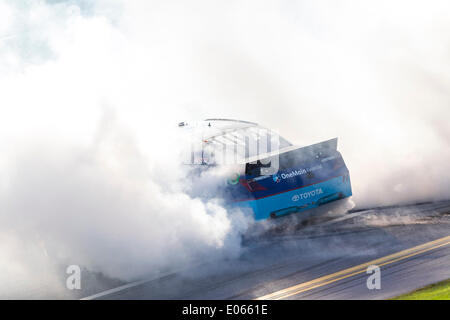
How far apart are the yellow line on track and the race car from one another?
1480 millimetres

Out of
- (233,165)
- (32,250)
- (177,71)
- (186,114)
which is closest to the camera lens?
(32,250)

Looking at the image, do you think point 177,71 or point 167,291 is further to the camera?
point 177,71

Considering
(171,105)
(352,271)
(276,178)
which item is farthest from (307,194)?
(171,105)

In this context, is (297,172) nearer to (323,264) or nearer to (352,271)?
(323,264)

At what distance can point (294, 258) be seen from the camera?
862cm

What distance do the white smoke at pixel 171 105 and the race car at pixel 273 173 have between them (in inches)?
16.0

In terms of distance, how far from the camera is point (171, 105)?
17422mm

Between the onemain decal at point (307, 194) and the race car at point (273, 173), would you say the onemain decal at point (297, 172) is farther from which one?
the onemain decal at point (307, 194)

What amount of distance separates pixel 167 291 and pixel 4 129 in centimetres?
322

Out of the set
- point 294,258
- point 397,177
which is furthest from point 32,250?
point 397,177

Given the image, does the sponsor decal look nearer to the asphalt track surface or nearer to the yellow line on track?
the asphalt track surface

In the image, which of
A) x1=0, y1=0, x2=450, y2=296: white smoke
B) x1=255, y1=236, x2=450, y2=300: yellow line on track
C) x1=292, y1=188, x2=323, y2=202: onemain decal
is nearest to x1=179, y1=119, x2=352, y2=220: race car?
x1=292, y1=188, x2=323, y2=202: onemain decal
